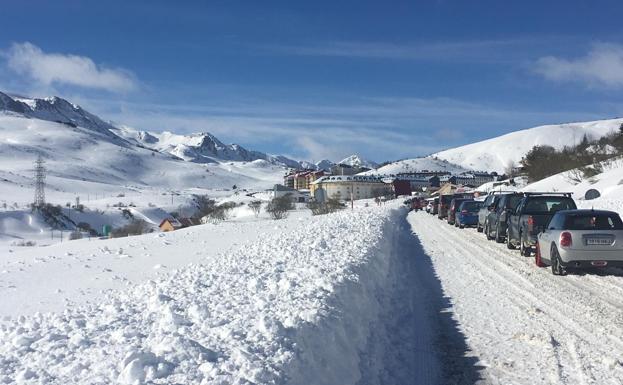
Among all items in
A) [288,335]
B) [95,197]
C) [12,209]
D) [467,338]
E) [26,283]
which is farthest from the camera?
[95,197]

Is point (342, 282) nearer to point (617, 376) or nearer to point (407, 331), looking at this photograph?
point (407, 331)

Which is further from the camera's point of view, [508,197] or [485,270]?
[508,197]

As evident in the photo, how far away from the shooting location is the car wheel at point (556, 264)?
1344 cm

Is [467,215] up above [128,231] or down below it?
above

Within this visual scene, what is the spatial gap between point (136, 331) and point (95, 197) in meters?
186

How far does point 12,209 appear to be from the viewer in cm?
9388

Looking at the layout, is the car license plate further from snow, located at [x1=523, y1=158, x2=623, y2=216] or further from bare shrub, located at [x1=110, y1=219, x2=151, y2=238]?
bare shrub, located at [x1=110, y1=219, x2=151, y2=238]

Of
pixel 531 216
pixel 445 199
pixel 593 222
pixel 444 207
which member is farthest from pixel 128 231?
pixel 593 222

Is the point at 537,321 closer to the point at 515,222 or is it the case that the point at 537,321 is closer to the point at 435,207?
the point at 515,222

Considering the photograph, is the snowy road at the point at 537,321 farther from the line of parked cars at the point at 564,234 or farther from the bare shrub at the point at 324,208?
the bare shrub at the point at 324,208

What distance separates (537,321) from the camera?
905 centimetres

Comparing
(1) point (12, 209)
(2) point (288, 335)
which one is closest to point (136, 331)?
(2) point (288, 335)

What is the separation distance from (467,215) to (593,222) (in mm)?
18038

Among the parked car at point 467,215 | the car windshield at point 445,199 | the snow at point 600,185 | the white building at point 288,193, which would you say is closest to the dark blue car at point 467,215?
the parked car at point 467,215
